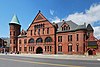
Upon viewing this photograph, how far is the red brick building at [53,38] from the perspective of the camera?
209 ft

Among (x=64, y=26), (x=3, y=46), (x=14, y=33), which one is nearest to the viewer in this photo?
(x=64, y=26)

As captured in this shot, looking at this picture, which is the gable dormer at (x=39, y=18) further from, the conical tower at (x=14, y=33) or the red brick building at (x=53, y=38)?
the conical tower at (x=14, y=33)

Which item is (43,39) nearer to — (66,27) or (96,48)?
(66,27)

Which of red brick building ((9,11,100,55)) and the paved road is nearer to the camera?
the paved road

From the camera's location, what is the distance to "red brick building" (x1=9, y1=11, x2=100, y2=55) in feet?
209

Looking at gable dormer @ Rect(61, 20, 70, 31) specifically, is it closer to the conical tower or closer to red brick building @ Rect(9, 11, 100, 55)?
red brick building @ Rect(9, 11, 100, 55)

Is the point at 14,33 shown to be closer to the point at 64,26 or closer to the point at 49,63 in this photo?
the point at 64,26

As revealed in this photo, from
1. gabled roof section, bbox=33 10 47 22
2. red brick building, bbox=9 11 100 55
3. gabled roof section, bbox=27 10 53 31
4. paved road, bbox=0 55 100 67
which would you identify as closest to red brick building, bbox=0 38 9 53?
red brick building, bbox=9 11 100 55

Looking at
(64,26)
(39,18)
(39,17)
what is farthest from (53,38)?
(39,17)

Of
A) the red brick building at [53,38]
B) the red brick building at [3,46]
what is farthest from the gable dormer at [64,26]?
the red brick building at [3,46]

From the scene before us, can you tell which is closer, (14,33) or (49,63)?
(49,63)

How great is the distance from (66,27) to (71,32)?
133 inches

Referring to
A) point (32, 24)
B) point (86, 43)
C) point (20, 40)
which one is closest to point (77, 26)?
point (86, 43)

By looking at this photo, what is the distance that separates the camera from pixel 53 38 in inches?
2835
